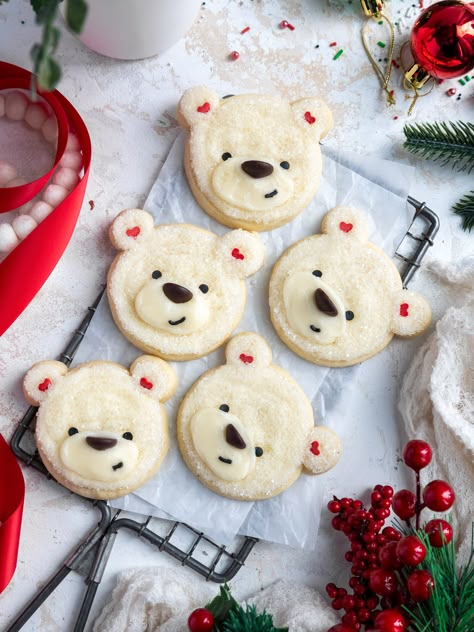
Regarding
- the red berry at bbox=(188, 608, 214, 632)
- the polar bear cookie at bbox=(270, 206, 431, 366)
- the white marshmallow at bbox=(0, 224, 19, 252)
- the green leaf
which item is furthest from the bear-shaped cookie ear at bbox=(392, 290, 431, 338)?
the green leaf

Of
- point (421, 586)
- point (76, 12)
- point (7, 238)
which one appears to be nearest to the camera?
point (76, 12)

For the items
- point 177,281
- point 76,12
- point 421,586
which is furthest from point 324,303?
point 76,12

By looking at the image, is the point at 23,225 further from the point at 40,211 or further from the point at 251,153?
the point at 251,153

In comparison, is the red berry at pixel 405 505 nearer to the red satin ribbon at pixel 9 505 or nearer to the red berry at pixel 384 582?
the red berry at pixel 384 582

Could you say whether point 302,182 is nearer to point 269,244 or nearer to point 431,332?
point 269,244

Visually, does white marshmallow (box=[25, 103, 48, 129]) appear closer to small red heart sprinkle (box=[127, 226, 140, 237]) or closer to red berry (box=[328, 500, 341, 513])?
small red heart sprinkle (box=[127, 226, 140, 237])

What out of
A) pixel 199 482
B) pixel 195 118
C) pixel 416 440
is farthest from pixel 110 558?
pixel 195 118
